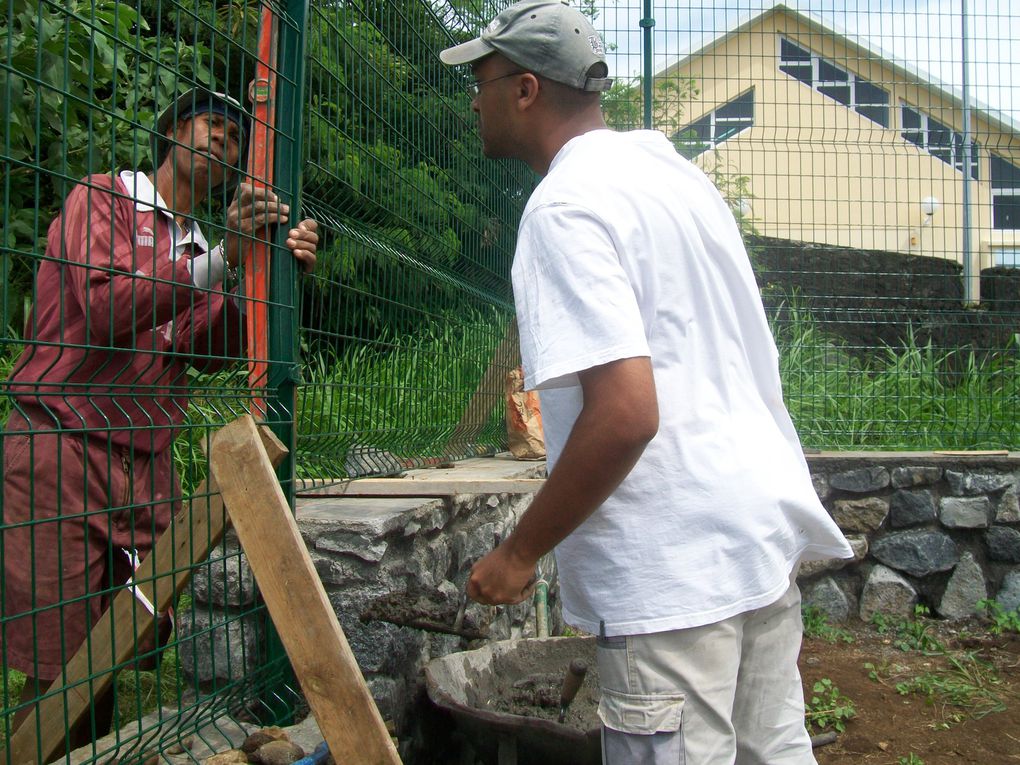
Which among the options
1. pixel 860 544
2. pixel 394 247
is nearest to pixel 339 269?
pixel 394 247

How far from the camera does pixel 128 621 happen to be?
206 cm

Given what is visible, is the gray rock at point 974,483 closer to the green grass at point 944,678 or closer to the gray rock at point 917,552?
the gray rock at point 917,552

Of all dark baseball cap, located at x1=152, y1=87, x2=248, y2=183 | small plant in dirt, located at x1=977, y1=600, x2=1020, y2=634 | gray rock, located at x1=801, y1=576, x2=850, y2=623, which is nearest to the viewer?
dark baseball cap, located at x1=152, y1=87, x2=248, y2=183

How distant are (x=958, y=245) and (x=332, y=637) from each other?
18.3 feet

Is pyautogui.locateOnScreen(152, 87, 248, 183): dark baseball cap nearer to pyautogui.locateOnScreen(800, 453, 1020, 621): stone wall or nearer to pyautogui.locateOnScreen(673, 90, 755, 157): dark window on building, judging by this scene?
pyautogui.locateOnScreen(673, 90, 755, 157): dark window on building

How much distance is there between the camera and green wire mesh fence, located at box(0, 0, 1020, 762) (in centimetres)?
216

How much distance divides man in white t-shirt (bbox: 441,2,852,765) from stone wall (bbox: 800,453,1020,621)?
13.5ft

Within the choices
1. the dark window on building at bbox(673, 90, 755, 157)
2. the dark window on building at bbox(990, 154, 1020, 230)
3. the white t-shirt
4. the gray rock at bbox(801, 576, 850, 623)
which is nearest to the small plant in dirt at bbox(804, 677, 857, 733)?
the gray rock at bbox(801, 576, 850, 623)

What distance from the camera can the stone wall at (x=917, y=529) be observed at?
568 centimetres

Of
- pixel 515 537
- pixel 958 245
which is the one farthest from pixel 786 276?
pixel 515 537

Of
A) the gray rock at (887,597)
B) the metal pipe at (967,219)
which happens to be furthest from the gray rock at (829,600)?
the metal pipe at (967,219)

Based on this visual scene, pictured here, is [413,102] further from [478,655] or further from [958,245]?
[958,245]

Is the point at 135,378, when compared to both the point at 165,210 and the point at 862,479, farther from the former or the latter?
the point at 862,479

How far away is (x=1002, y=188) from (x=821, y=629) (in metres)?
3.03
